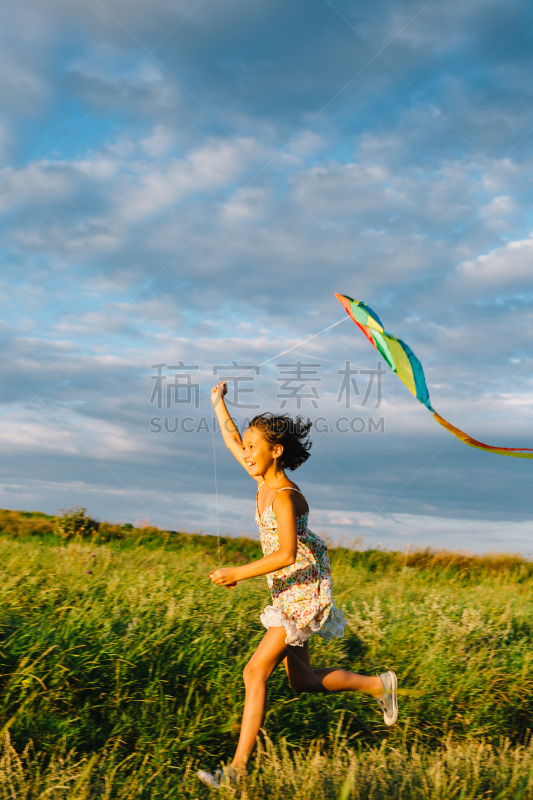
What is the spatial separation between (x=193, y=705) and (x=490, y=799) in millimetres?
1741

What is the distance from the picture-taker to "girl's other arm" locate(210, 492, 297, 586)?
10.5ft

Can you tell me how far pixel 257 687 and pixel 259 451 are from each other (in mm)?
1294

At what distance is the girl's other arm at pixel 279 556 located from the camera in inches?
127

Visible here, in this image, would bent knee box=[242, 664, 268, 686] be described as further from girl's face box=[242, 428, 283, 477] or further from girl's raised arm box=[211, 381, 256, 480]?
girl's raised arm box=[211, 381, 256, 480]

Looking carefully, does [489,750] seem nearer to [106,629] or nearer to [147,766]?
[147,766]

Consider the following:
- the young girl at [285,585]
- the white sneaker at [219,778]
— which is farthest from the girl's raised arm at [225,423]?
the white sneaker at [219,778]

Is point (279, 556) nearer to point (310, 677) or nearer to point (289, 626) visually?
point (289, 626)

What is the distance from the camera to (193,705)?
12.8ft

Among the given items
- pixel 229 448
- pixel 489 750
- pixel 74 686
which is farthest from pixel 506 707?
pixel 74 686

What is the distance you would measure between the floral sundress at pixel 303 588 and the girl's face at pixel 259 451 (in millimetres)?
248

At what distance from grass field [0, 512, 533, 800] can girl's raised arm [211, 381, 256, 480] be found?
1.27 metres

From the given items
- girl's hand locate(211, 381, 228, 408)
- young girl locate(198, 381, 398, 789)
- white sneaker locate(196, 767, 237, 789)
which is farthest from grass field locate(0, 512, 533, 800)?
girl's hand locate(211, 381, 228, 408)

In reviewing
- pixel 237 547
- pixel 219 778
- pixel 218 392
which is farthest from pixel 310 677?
pixel 237 547

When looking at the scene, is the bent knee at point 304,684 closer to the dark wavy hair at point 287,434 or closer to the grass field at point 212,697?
the grass field at point 212,697
